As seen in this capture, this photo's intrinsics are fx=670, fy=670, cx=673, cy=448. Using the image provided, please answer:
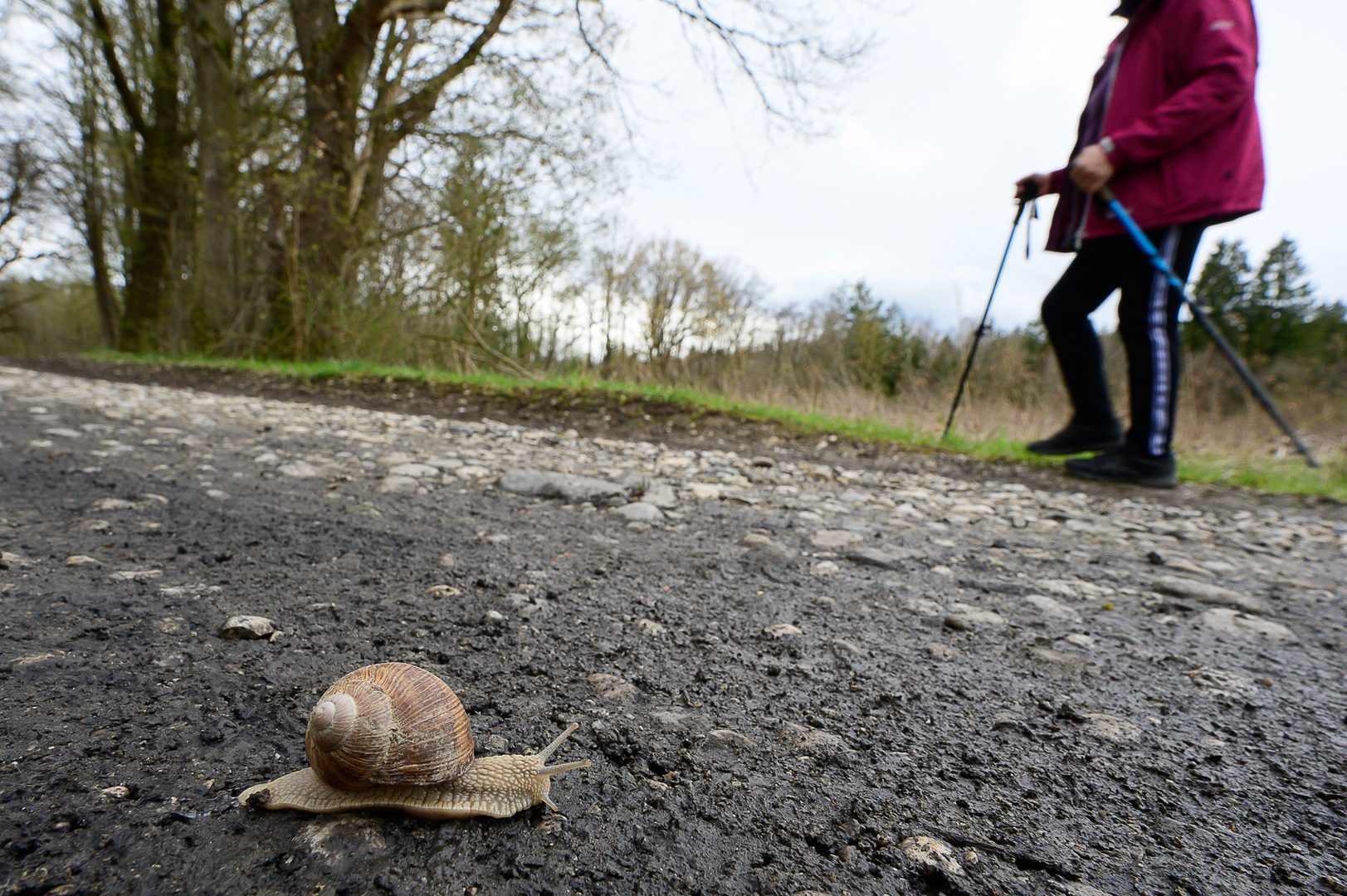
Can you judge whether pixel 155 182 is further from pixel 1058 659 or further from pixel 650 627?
pixel 1058 659

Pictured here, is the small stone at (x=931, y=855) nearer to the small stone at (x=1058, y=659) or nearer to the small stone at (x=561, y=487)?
the small stone at (x=1058, y=659)

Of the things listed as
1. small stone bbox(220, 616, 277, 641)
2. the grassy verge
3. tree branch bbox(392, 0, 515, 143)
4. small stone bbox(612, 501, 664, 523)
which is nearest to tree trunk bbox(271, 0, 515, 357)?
tree branch bbox(392, 0, 515, 143)

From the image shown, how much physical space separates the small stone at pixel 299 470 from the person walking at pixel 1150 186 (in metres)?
4.53

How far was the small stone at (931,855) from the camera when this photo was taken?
102 cm

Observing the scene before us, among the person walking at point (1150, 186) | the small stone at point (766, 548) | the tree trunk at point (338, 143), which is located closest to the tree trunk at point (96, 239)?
the tree trunk at point (338, 143)

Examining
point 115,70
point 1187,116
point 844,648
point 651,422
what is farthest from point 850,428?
point 115,70

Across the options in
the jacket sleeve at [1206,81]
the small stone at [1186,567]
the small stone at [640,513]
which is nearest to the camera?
the small stone at [1186,567]

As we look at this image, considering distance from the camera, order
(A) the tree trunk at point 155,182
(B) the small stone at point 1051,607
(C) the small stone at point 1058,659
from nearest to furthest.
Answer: (C) the small stone at point 1058,659, (B) the small stone at point 1051,607, (A) the tree trunk at point 155,182

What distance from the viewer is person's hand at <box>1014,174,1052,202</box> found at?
482 cm

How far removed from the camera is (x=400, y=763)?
1.08 m

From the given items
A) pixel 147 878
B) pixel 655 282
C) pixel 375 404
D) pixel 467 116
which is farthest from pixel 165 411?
pixel 655 282

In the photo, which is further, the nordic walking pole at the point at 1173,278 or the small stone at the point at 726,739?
the nordic walking pole at the point at 1173,278

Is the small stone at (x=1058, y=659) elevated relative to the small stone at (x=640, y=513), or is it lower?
lower

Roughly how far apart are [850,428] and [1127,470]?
234 centimetres
